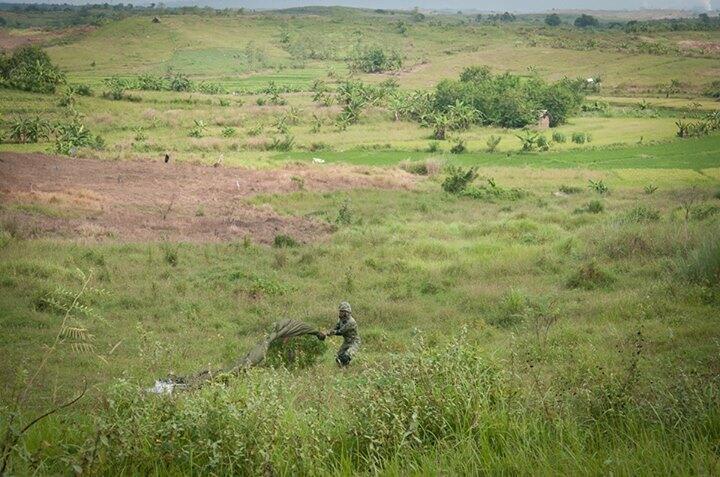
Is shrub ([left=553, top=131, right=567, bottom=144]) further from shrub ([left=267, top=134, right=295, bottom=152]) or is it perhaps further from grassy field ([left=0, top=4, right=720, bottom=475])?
shrub ([left=267, top=134, right=295, bottom=152])

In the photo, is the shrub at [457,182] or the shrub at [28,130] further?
the shrub at [28,130]

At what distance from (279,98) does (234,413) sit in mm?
58934

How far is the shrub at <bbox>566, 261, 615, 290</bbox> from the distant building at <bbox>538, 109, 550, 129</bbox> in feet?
127

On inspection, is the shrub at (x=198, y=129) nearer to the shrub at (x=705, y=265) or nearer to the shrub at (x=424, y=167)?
the shrub at (x=424, y=167)

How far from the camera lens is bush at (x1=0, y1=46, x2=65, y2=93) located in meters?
44.8

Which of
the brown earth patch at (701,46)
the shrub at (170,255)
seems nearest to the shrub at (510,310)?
the shrub at (170,255)

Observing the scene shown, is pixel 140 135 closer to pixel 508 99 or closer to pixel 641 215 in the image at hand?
pixel 508 99

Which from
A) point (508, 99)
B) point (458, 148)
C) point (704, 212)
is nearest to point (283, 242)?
point (704, 212)

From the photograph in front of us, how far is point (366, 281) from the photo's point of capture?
16.4m

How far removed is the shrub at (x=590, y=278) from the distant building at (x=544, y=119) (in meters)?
38.8

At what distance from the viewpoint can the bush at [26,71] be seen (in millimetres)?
44781

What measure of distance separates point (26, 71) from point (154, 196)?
23.6 metres

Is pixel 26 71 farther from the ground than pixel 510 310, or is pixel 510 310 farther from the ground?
pixel 26 71

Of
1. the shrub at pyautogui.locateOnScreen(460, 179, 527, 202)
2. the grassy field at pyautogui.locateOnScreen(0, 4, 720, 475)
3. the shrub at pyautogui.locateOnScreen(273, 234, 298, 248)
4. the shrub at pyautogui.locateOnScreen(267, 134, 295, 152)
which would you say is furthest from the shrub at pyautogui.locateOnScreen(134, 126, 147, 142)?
the shrub at pyautogui.locateOnScreen(273, 234, 298, 248)
